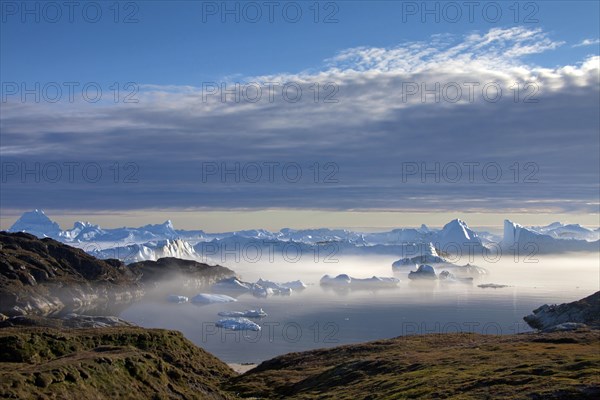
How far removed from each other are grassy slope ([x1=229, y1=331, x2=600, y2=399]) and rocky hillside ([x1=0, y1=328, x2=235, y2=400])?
6.96 meters

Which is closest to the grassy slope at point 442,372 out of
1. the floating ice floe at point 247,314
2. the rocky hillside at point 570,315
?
the rocky hillside at point 570,315

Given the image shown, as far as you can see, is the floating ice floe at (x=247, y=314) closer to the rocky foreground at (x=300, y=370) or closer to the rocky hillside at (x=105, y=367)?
the rocky foreground at (x=300, y=370)

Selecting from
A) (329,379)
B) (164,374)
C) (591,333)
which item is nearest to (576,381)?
(329,379)

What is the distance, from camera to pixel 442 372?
180 feet

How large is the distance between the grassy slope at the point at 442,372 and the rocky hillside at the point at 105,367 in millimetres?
6959

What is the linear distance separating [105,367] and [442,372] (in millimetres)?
28938

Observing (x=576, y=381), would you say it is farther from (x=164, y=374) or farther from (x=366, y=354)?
(x=366, y=354)

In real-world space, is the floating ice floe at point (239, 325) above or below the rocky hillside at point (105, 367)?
below

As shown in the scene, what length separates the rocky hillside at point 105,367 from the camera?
4097 centimetres

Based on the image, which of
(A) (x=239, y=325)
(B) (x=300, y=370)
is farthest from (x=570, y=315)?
(B) (x=300, y=370)

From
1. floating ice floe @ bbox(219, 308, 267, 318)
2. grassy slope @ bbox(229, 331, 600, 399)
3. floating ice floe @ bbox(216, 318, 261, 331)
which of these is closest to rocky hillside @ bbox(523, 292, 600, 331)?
grassy slope @ bbox(229, 331, 600, 399)

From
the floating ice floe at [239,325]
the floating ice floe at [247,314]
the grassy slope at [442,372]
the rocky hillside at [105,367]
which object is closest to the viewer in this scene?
the rocky hillside at [105,367]

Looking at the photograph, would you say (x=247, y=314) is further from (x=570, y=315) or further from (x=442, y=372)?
(x=442, y=372)

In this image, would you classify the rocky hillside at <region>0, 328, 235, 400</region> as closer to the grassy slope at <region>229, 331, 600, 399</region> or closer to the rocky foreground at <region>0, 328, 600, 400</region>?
the rocky foreground at <region>0, 328, 600, 400</region>
